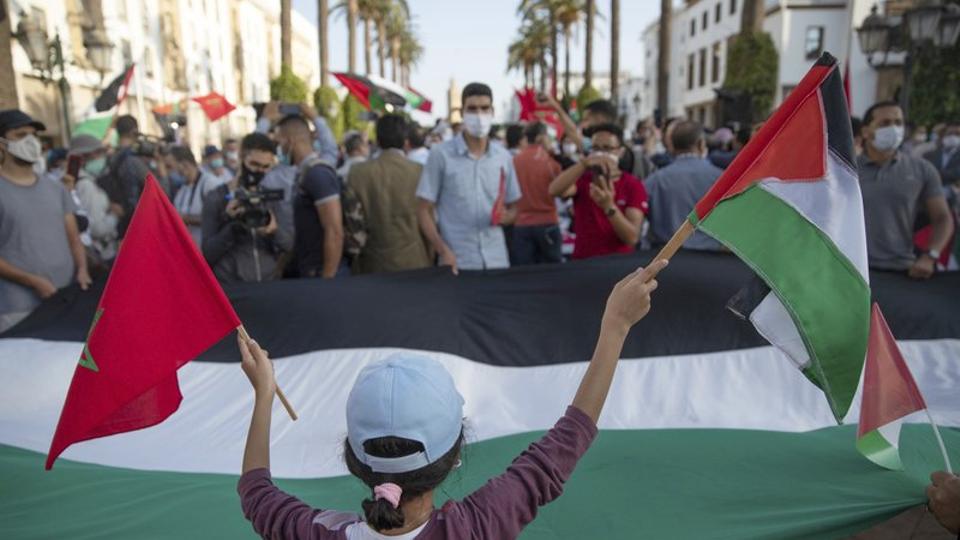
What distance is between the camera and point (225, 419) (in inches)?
138

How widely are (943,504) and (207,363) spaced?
135 inches

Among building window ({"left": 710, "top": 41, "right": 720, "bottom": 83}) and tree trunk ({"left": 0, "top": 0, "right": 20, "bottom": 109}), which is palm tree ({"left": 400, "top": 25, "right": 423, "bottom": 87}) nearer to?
building window ({"left": 710, "top": 41, "right": 720, "bottom": 83})

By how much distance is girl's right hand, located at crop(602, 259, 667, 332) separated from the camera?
5.79ft

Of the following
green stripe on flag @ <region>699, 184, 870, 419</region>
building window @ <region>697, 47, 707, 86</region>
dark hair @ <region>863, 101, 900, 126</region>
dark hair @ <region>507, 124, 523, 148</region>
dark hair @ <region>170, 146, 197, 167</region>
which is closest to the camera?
green stripe on flag @ <region>699, 184, 870, 419</region>

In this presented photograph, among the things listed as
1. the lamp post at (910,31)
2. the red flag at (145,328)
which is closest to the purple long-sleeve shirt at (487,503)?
the red flag at (145,328)

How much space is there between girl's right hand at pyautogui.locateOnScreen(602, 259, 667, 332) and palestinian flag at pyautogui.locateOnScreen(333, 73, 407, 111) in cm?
993

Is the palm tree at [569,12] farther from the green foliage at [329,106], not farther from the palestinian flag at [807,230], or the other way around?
the palestinian flag at [807,230]

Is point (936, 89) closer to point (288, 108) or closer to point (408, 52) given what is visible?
point (288, 108)

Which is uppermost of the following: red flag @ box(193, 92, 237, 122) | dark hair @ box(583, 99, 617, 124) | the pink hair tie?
red flag @ box(193, 92, 237, 122)

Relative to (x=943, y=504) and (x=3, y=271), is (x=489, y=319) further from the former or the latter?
(x=3, y=271)

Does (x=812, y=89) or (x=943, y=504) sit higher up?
(x=812, y=89)

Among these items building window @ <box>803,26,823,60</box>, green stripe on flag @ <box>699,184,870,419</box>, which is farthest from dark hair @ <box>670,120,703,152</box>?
building window @ <box>803,26,823,60</box>

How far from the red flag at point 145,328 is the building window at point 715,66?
49.0 meters

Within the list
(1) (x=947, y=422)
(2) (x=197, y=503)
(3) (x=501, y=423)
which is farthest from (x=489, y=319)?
(1) (x=947, y=422)
